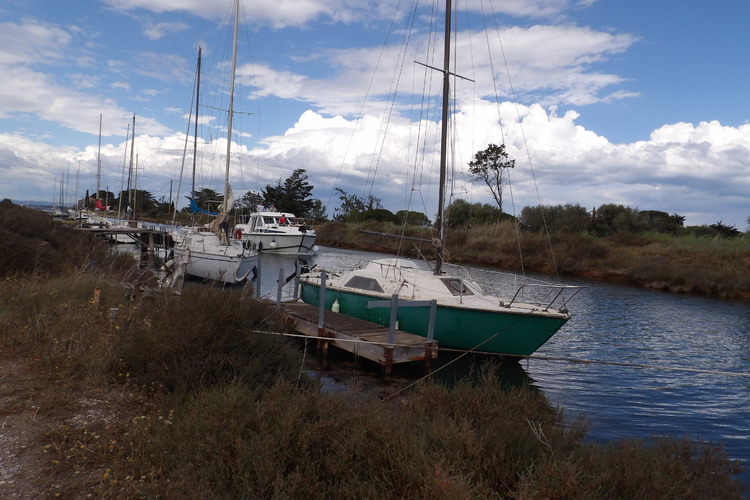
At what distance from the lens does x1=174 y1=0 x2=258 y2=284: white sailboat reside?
877 inches

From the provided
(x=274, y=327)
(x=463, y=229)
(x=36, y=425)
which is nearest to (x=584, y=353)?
(x=274, y=327)

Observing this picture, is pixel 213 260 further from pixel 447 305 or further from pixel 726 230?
pixel 726 230

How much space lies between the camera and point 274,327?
9.26 m

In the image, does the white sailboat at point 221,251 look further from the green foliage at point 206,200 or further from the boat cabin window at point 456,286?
the boat cabin window at point 456,286

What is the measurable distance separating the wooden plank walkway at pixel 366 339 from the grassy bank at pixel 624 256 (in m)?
12.5

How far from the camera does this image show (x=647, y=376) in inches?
489

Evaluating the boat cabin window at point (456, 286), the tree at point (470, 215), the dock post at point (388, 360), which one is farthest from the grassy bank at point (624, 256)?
the dock post at point (388, 360)

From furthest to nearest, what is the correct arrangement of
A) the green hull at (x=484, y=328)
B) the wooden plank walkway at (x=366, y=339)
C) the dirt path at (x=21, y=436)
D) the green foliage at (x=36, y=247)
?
the green foliage at (x=36, y=247) < the green hull at (x=484, y=328) < the wooden plank walkway at (x=366, y=339) < the dirt path at (x=21, y=436)

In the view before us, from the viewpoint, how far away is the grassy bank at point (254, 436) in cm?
412

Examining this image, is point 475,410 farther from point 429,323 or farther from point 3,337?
point 3,337

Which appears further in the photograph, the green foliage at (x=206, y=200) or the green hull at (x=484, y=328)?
the green foliage at (x=206, y=200)

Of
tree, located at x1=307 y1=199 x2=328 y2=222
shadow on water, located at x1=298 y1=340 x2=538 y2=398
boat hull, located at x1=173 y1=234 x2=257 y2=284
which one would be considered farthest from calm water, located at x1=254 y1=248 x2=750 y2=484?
tree, located at x1=307 y1=199 x2=328 y2=222

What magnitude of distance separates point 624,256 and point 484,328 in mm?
28211

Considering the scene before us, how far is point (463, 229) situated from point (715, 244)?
780 inches
